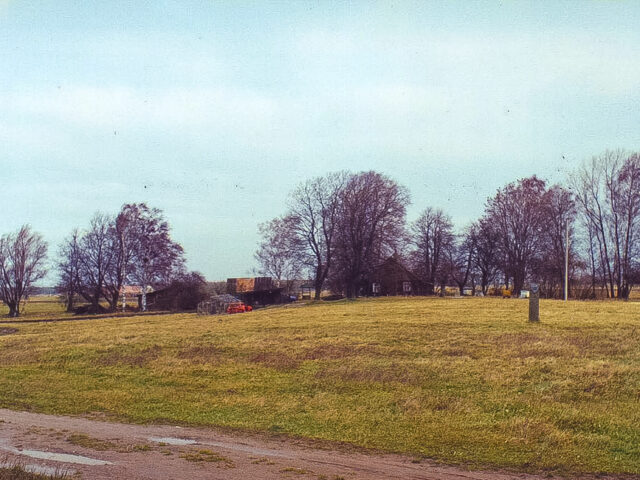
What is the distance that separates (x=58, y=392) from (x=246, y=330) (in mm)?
12365

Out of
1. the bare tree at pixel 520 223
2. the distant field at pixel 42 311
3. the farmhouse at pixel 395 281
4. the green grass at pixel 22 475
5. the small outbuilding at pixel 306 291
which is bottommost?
the distant field at pixel 42 311

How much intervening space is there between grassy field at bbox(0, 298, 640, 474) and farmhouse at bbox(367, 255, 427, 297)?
47958 millimetres

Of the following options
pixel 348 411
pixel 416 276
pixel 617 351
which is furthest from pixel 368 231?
pixel 348 411

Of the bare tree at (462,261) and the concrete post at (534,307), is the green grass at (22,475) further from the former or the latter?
the bare tree at (462,261)

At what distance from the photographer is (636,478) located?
30.6 feet

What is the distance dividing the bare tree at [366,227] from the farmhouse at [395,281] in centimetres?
509

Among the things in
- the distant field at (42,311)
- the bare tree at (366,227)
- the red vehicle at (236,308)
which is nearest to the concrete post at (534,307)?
the red vehicle at (236,308)

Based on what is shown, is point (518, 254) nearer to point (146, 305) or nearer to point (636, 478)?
point (146, 305)

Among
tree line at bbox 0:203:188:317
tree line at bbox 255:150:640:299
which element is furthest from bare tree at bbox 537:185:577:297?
tree line at bbox 0:203:188:317

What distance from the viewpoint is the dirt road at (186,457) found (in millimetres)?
8820

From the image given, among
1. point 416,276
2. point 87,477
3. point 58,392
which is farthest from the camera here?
point 416,276

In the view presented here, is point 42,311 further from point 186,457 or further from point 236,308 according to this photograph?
point 186,457

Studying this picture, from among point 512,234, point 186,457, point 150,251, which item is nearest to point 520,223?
point 512,234

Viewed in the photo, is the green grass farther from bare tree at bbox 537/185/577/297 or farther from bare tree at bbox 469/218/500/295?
bare tree at bbox 469/218/500/295
